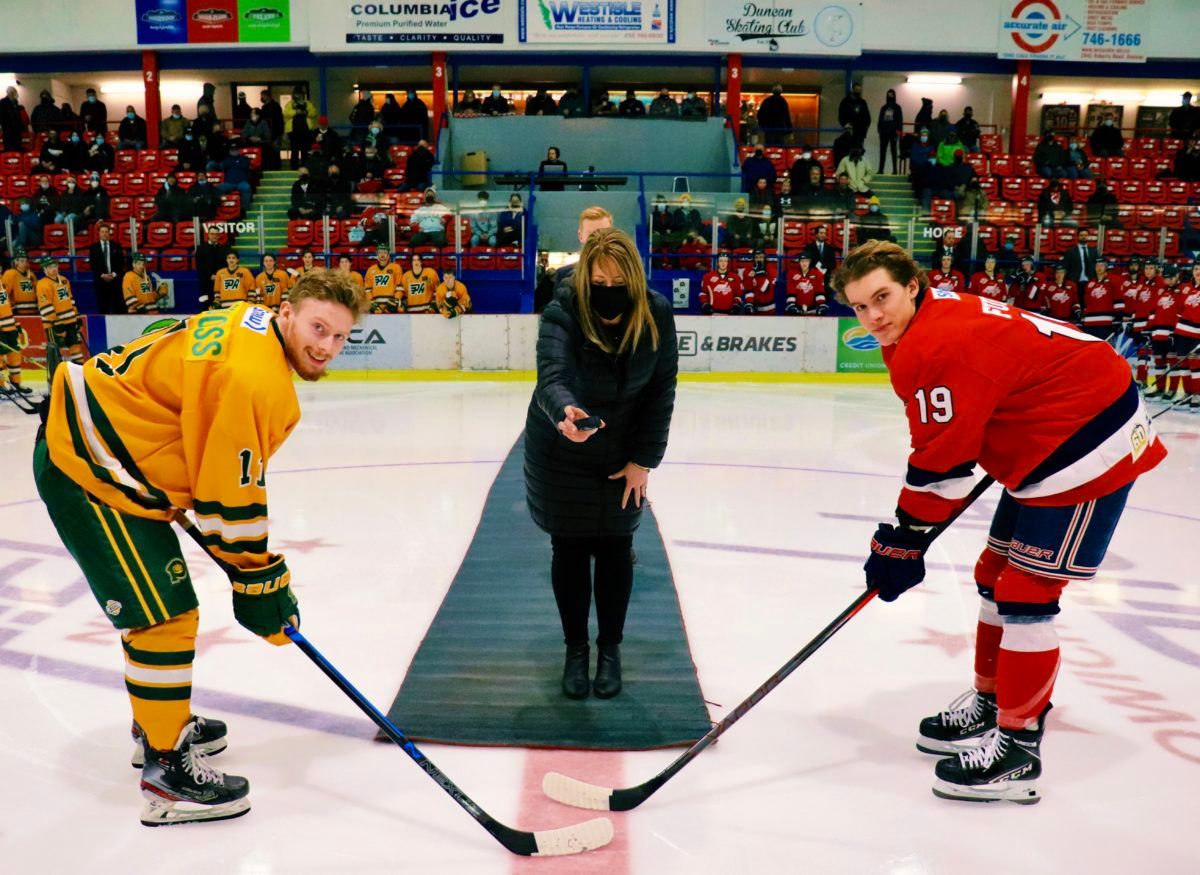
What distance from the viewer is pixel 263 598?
2209mm

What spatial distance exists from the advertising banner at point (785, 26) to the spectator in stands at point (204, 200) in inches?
311

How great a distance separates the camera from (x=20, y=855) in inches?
85.4

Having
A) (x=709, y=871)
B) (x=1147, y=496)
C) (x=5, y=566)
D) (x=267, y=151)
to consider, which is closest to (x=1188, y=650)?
(x=709, y=871)

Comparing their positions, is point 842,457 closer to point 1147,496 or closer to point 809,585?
point 1147,496

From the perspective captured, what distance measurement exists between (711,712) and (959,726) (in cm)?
65

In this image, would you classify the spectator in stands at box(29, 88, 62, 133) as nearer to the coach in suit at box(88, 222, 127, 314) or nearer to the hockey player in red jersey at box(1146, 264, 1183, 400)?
the coach in suit at box(88, 222, 127, 314)

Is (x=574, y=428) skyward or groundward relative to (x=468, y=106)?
groundward

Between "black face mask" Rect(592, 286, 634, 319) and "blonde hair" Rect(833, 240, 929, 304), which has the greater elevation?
"blonde hair" Rect(833, 240, 929, 304)

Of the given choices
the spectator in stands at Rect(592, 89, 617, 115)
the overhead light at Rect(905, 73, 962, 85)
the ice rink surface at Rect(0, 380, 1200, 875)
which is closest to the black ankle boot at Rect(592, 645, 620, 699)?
the ice rink surface at Rect(0, 380, 1200, 875)

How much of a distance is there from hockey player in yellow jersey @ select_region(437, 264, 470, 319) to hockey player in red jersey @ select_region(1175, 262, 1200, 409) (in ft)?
22.6

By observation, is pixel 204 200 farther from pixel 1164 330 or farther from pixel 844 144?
pixel 1164 330

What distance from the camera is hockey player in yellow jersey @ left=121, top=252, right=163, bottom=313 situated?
1160 cm

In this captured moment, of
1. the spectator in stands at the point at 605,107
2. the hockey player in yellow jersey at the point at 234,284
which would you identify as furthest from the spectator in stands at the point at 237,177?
the spectator in stands at the point at 605,107

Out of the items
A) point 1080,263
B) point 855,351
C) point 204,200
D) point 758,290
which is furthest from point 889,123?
point 204,200
